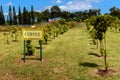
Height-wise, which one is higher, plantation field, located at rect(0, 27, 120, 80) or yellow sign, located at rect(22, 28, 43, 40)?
yellow sign, located at rect(22, 28, 43, 40)

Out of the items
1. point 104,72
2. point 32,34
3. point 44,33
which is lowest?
point 104,72

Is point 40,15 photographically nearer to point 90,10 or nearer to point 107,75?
point 90,10

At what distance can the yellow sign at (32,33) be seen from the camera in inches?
682

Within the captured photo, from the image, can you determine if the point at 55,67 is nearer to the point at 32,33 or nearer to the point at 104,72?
the point at 104,72

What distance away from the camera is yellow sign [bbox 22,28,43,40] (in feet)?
56.8

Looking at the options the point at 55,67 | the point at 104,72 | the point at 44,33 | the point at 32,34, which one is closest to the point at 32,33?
the point at 32,34

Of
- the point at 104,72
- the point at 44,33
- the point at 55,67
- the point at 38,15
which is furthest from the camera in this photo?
the point at 38,15

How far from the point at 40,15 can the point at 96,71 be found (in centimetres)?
12431

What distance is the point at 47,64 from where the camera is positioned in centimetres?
1641

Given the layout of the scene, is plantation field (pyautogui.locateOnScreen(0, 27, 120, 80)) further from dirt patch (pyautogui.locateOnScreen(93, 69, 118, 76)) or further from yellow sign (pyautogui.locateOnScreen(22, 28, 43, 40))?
yellow sign (pyautogui.locateOnScreen(22, 28, 43, 40))

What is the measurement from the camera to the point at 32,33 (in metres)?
17.4

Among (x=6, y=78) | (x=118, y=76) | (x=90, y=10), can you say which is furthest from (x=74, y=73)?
(x=90, y=10)

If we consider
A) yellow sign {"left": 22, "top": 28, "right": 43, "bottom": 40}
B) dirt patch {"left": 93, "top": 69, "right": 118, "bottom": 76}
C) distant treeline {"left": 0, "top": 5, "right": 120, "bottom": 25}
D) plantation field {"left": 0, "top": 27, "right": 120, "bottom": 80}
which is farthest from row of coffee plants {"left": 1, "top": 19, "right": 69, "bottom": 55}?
distant treeline {"left": 0, "top": 5, "right": 120, "bottom": 25}

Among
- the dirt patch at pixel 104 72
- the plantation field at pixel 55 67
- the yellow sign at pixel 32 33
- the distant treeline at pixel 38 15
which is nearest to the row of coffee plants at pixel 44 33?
the plantation field at pixel 55 67
